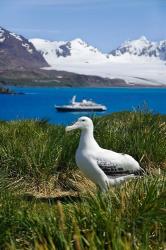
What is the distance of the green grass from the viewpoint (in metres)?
5.02

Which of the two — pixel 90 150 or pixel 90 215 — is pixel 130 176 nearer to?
pixel 90 150

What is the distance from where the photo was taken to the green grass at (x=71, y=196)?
502 centimetres

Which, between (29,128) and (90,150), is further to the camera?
(29,128)

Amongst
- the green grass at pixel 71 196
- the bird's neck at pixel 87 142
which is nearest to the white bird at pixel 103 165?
the bird's neck at pixel 87 142

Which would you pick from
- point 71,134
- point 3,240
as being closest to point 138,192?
point 3,240

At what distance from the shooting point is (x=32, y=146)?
386 inches

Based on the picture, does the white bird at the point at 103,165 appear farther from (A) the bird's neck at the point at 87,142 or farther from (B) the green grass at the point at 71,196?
(B) the green grass at the point at 71,196

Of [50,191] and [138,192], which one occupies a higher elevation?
[138,192]

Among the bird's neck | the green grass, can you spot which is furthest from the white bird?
the green grass

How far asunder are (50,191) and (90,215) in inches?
163

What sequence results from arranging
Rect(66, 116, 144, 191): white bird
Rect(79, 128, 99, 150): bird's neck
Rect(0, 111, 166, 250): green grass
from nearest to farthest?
1. Rect(0, 111, 166, 250): green grass
2. Rect(66, 116, 144, 191): white bird
3. Rect(79, 128, 99, 150): bird's neck

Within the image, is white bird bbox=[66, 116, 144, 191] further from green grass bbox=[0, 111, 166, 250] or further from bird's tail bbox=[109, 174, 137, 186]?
green grass bbox=[0, 111, 166, 250]

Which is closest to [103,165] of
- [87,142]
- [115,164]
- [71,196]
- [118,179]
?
[115,164]

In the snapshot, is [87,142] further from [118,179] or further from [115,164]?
[118,179]
